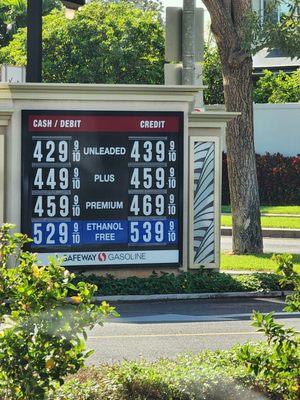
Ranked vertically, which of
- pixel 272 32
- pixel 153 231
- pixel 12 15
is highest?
pixel 12 15

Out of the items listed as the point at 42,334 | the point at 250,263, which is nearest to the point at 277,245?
the point at 250,263

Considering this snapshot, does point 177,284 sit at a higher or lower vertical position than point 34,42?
lower

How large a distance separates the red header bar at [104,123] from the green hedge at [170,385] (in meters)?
8.77

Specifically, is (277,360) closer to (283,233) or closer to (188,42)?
(188,42)

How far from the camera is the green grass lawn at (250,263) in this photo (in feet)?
63.6

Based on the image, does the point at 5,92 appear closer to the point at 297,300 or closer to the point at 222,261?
the point at 222,261

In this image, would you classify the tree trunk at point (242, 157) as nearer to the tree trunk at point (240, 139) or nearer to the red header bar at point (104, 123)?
the tree trunk at point (240, 139)

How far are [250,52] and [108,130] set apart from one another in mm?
4305

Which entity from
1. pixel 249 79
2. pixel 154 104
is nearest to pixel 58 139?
pixel 154 104

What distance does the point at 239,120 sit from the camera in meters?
21.2

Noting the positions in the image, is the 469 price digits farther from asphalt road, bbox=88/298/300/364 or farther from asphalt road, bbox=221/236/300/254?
asphalt road, bbox=221/236/300/254

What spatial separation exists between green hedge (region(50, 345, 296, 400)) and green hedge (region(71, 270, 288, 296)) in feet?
26.7

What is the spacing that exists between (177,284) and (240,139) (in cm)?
542

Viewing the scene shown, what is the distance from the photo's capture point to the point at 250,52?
792 inches
